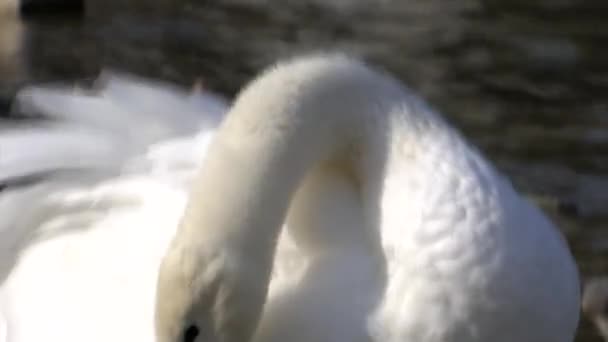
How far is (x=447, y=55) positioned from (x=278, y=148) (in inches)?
221

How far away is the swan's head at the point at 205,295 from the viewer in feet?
8.00

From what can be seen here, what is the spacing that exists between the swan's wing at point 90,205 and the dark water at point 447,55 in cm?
214

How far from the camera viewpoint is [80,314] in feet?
9.97

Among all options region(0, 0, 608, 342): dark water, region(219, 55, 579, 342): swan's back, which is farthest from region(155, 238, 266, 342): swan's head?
region(0, 0, 608, 342): dark water

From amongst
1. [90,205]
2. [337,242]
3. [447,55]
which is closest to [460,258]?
[337,242]

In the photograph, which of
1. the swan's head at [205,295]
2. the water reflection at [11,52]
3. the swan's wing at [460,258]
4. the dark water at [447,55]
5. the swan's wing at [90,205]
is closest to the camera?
the swan's head at [205,295]

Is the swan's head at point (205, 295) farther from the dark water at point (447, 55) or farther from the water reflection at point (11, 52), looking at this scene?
the water reflection at point (11, 52)

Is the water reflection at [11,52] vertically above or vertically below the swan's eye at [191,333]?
below

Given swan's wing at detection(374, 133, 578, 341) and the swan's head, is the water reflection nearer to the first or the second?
swan's wing at detection(374, 133, 578, 341)

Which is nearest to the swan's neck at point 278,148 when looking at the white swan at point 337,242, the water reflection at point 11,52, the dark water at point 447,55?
the white swan at point 337,242

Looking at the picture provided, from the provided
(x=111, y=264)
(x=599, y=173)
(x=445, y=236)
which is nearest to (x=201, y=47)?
(x=599, y=173)

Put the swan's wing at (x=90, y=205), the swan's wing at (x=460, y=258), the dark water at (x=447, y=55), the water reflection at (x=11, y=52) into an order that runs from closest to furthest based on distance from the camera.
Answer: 1. the swan's wing at (x=460, y=258)
2. the swan's wing at (x=90, y=205)
3. the dark water at (x=447, y=55)
4. the water reflection at (x=11, y=52)

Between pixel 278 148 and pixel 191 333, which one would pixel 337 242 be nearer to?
pixel 278 148

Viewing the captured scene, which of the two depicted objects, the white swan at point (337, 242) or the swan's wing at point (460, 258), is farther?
the swan's wing at point (460, 258)
